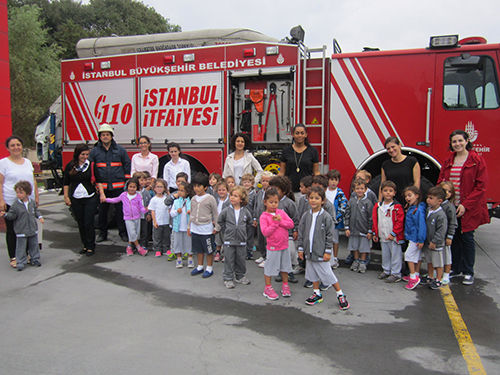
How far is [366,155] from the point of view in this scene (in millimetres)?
6191

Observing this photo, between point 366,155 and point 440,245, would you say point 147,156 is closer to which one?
point 366,155

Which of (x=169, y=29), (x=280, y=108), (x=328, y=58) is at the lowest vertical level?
(x=280, y=108)

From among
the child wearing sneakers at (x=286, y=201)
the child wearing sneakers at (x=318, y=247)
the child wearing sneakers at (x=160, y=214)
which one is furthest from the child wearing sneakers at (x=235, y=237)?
the child wearing sneakers at (x=160, y=214)

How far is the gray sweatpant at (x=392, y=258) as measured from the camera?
473 centimetres

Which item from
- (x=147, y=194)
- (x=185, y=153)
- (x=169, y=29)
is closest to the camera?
(x=147, y=194)

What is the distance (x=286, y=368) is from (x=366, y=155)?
4.08 meters

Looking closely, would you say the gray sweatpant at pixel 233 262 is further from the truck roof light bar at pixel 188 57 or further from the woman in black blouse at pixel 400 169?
the truck roof light bar at pixel 188 57

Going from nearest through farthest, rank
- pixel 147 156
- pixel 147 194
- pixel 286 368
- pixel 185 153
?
1. pixel 286 368
2. pixel 147 194
3. pixel 147 156
4. pixel 185 153

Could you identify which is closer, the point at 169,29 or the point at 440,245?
the point at 440,245

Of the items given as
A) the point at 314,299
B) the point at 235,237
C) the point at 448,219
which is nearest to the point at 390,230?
the point at 448,219

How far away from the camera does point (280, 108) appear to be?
6918mm

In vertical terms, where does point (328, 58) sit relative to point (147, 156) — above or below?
above

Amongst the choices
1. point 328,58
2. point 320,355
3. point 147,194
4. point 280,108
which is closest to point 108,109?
point 147,194

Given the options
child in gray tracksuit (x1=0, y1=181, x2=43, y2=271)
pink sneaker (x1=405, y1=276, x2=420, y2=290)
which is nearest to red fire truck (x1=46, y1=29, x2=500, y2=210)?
pink sneaker (x1=405, y1=276, x2=420, y2=290)
